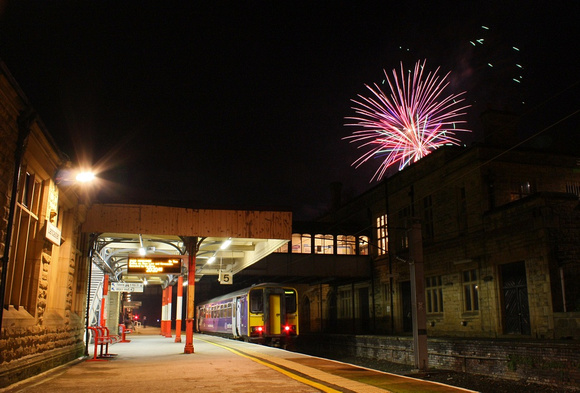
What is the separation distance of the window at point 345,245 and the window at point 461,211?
10760 millimetres

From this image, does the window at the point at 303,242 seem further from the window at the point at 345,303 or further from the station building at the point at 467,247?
the window at the point at 345,303

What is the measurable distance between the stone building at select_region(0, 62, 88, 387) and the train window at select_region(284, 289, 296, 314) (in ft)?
47.3

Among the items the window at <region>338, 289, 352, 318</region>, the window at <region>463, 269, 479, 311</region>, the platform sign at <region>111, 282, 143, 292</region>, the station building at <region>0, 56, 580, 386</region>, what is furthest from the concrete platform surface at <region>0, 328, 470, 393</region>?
the window at <region>338, 289, 352, 318</region>

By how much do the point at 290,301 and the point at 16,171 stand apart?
65.1 feet

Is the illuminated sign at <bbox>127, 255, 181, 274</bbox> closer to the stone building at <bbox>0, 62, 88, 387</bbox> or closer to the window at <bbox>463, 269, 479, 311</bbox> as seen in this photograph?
the stone building at <bbox>0, 62, 88, 387</bbox>

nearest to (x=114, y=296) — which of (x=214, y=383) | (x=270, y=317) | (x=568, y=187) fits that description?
(x=270, y=317)

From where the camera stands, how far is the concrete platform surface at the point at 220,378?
764 centimetres

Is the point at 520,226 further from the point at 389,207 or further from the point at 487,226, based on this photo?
the point at 389,207

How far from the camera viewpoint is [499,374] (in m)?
13.6

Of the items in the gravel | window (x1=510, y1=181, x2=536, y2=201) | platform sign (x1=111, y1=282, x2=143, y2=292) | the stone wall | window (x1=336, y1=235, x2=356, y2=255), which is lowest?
the gravel

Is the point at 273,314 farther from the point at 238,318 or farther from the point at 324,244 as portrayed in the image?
Result: the point at 324,244

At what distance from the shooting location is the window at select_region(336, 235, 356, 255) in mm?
32188

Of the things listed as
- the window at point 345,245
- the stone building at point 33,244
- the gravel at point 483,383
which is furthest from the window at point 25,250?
the window at point 345,245

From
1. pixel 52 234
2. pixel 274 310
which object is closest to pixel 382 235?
pixel 274 310
